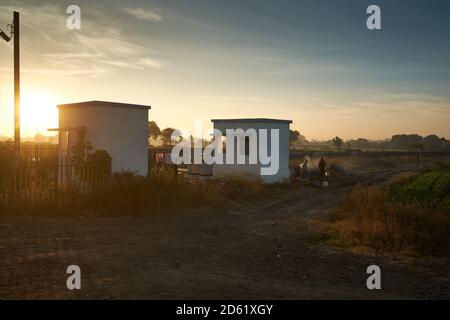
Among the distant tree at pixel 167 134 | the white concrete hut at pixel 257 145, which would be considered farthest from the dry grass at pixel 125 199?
the distant tree at pixel 167 134

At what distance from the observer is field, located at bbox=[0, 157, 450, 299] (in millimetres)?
→ 6285

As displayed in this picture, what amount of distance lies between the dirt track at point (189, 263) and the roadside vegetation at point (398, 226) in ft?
2.43

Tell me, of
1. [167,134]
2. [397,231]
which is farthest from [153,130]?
[397,231]

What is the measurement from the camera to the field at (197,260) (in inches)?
247

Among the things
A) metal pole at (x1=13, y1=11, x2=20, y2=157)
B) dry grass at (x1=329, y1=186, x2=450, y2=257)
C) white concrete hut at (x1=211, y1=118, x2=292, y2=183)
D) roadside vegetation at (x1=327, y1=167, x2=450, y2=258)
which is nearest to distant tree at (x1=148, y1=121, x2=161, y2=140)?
white concrete hut at (x1=211, y1=118, x2=292, y2=183)

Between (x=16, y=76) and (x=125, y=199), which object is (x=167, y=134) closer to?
(x=16, y=76)

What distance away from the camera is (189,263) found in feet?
25.8

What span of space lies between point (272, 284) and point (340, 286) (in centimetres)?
102

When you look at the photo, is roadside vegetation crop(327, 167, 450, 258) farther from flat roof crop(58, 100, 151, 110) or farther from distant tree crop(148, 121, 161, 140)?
distant tree crop(148, 121, 161, 140)

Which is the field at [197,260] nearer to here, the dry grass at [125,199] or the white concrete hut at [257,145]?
the dry grass at [125,199]

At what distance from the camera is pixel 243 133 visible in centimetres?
2358

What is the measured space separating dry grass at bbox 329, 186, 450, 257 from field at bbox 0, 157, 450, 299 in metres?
0.31
